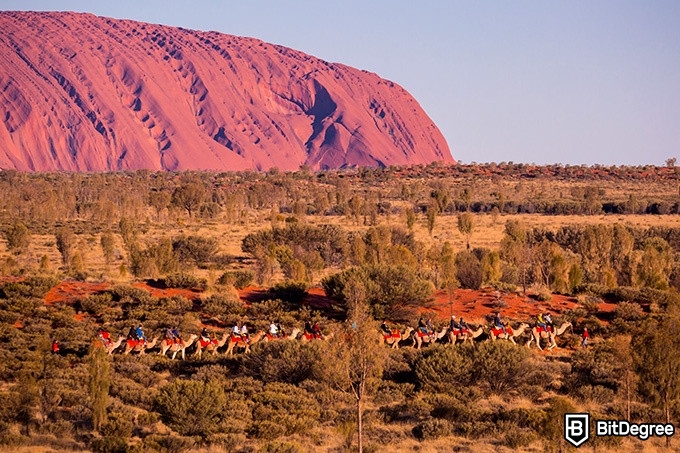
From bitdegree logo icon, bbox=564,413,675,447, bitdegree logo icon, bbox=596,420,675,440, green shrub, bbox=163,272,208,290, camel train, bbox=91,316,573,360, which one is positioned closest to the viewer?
bitdegree logo icon, bbox=564,413,675,447

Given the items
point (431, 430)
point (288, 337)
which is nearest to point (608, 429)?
point (431, 430)

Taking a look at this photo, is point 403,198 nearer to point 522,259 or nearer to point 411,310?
point 522,259

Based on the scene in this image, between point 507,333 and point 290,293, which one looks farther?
point 290,293

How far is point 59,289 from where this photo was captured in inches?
1446

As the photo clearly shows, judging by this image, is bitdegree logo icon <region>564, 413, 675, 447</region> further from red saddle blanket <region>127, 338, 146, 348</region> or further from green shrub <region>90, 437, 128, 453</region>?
red saddle blanket <region>127, 338, 146, 348</region>

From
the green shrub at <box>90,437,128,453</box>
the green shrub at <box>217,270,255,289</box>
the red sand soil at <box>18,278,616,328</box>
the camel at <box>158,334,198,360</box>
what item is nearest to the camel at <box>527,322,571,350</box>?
the red sand soil at <box>18,278,616,328</box>

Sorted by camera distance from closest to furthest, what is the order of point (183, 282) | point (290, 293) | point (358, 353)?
1. point (358, 353)
2. point (290, 293)
3. point (183, 282)

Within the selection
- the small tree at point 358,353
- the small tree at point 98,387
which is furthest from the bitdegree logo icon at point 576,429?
the small tree at point 98,387

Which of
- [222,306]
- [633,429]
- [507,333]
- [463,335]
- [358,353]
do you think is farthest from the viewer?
[222,306]

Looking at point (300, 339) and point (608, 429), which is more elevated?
point (300, 339)

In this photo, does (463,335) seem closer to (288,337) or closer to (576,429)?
(288,337)

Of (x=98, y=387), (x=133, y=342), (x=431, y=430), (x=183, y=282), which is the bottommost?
(x=431, y=430)

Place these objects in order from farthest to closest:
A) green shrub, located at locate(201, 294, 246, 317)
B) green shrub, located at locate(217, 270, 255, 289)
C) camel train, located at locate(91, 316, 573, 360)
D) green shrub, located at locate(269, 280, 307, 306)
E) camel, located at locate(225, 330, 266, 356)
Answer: green shrub, located at locate(217, 270, 255, 289), green shrub, located at locate(269, 280, 307, 306), green shrub, located at locate(201, 294, 246, 317), camel, located at locate(225, 330, 266, 356), camel train, located at locate(91, 316, 573, 360)

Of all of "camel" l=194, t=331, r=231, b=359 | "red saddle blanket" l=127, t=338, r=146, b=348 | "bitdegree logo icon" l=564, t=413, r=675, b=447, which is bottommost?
"bitdegree logo icon" l=564, t=413, r=675, b=447
